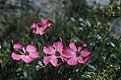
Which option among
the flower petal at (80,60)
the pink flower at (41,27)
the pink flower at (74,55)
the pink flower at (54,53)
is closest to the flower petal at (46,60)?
the pink flower at (54,53)

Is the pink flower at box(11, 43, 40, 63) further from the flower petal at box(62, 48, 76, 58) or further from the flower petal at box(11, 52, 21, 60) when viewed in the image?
the flower petal at box(62, 48, 76, 58)

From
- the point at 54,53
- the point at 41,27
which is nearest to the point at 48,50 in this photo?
the point at 54,53

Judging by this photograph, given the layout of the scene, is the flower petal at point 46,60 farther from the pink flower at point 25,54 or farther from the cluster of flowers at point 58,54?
the pink flower at point 25,54

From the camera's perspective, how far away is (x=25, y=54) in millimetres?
2568

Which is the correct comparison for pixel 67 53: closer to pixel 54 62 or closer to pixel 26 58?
pixel 54 62

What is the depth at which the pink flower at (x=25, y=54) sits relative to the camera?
2480 mm

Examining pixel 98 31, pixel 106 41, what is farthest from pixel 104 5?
pixel 106 41

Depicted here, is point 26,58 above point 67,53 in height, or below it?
below

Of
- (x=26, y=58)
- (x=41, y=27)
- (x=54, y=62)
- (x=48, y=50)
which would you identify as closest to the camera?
(x=54, y=62)

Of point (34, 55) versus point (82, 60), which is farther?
point (34, 55)

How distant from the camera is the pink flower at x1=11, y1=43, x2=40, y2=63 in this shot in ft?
8.14

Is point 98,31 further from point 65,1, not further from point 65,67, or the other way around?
point 65,1

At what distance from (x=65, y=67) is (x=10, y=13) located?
1.64 meters

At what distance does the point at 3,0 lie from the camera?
4.00 metres
